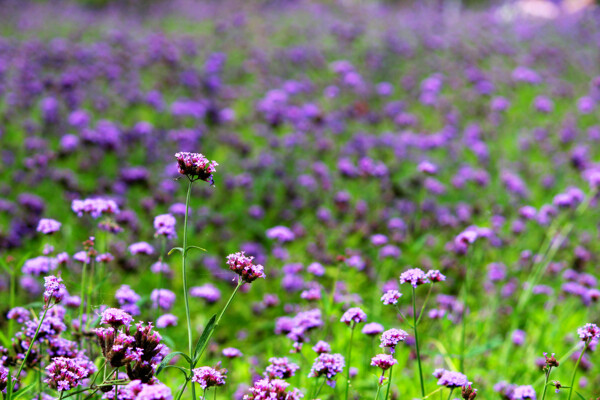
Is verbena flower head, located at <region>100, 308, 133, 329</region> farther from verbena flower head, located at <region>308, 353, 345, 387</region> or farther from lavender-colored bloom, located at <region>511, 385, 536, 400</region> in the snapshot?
lavender-colored bloom, located at <region>511, 385, 536, 400</region>

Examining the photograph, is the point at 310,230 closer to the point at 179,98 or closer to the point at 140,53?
the point at 179,98

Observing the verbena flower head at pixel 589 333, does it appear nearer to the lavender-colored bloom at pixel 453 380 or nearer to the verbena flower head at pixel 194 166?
the lavender-colored bloom at pixel 453 380

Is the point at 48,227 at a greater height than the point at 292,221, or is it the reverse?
the point at 48,227

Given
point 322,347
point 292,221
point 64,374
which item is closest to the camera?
point 64,374

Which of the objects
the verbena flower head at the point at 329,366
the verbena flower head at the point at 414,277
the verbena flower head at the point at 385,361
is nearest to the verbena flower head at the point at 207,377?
Result: the verbena flower head at the point at 329,366

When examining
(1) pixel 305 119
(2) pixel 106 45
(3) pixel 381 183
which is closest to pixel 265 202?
(3) pixel 381 183

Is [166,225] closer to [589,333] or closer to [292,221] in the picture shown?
[589,333]

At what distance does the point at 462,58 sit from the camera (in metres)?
12.0

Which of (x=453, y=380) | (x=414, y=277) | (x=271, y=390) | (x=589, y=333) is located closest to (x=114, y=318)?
(x=271, y=390)

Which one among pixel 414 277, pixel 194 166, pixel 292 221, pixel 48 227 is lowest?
pixel 292 221

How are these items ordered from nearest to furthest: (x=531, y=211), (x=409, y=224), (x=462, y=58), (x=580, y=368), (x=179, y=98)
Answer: (x=580, y=368)
(x=531, y=211)
(x=409, y=224)
(x=179, y=98)
(x=462, y=58)

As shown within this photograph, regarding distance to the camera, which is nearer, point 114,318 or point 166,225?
point 114,318

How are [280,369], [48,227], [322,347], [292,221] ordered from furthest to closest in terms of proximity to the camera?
[292,221] → [48,227] → [322,347] → [280,369]

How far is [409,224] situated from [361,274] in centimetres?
94
